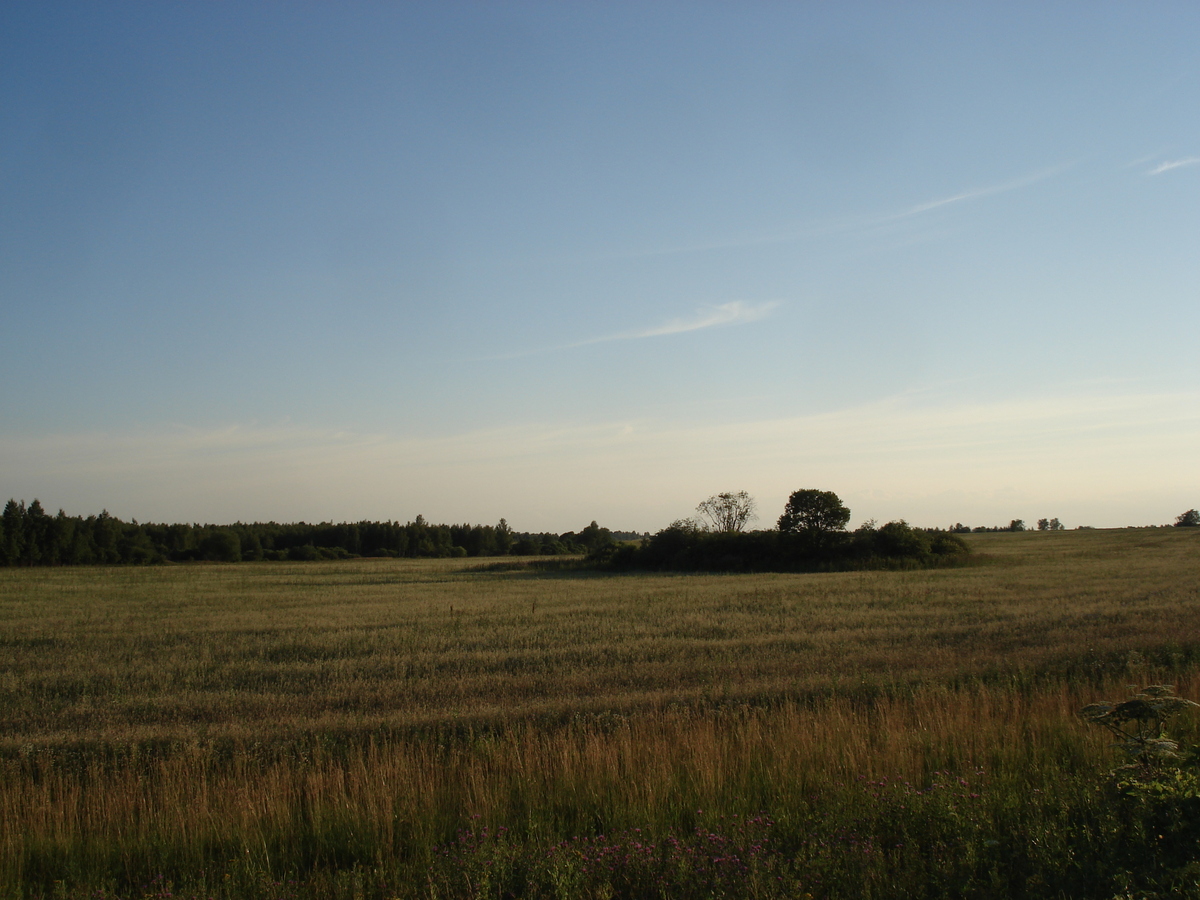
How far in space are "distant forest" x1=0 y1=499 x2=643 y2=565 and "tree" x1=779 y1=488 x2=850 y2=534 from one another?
35670mm

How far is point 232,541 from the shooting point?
358 ft

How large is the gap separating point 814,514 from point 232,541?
8973 centimetres

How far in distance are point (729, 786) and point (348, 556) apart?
115 m

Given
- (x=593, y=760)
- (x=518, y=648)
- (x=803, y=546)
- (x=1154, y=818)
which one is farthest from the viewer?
(x=803, y=546)

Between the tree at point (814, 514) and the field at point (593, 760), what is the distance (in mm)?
37086

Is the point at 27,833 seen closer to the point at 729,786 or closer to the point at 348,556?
the point at 729,786

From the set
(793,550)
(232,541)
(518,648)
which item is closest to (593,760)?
(518,648)

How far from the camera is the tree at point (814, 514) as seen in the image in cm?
5653

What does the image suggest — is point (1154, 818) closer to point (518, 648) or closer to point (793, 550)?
point (518, 648)

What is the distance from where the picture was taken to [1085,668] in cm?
1187

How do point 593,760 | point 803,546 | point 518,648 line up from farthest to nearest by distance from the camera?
point 803,546 < point 518,648 < point 593,760

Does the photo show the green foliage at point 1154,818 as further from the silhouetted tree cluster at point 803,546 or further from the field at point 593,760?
the silhouetted tree cluster at point 803,546

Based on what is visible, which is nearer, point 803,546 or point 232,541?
point 803,546

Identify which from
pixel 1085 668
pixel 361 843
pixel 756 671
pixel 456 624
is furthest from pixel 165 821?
pixel 456 624
